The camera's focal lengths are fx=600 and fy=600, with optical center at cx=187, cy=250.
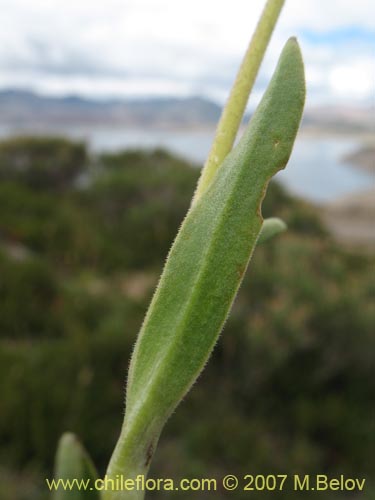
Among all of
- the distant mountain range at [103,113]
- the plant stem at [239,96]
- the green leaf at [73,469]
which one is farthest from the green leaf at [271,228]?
the distant mountain range at [103,113]

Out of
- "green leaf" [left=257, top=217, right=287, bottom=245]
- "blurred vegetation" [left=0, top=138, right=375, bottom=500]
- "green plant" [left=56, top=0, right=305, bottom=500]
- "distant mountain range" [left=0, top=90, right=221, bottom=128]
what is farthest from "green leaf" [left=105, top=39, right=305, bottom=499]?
"distant mountain range" [left=0, top=90, right=221, bottom=128]

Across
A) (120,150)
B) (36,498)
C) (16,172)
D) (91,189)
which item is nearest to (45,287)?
(36,498)

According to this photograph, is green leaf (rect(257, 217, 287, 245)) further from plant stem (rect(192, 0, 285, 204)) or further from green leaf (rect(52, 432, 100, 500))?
green leaf (rect(52, 432, 100, 500))

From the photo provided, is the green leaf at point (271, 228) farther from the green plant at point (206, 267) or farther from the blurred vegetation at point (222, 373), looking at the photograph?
the blurred vegetation at point (222, 373)

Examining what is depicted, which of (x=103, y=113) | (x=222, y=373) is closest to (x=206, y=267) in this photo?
(x=222, y=373)

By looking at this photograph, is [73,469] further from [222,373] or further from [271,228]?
[222,373]
